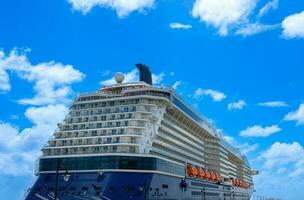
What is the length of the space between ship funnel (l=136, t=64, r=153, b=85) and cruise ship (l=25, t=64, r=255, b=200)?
132 mm

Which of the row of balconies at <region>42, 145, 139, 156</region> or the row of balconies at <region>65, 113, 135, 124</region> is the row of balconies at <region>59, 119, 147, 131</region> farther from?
the row of balconies at <region>42, 145, 139, 156</region>

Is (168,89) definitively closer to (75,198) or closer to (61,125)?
(61,125)

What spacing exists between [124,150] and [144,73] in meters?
30.4

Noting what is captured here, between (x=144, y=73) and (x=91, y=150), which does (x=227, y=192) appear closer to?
(x=144, y=73)

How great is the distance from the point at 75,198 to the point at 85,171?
450 centimetres

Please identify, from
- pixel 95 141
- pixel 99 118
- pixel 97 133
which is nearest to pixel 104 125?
pixel 97 133

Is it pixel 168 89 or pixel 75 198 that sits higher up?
pixel 168 89

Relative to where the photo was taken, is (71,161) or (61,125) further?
(61,125)

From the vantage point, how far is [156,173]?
66.2m

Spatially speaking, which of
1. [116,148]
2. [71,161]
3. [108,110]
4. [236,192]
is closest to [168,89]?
[108,110]

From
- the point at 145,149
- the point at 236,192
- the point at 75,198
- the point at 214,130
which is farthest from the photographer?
the point at 236,192

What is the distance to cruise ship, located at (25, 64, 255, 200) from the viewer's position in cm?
6462

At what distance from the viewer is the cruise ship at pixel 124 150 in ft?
212

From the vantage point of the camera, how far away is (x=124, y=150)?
221ft
